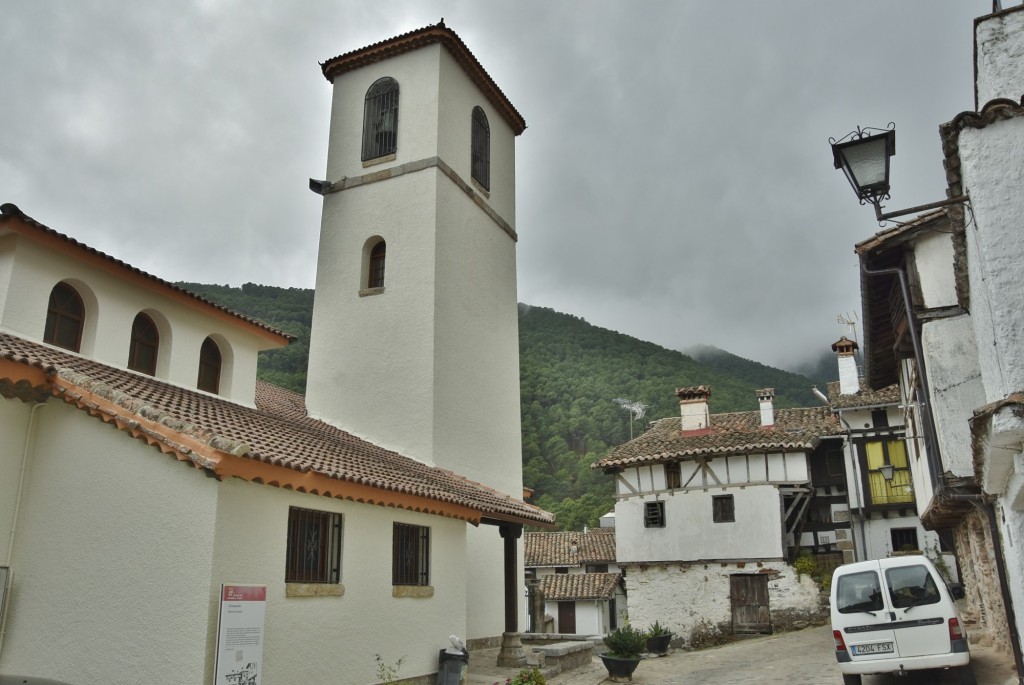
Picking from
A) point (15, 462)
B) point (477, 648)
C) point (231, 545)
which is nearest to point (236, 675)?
point (231, 545)

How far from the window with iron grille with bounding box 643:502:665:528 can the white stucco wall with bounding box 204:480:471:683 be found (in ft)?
48.8

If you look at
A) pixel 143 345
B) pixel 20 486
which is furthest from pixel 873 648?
pixel 143 345

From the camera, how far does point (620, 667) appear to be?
48.1 ft

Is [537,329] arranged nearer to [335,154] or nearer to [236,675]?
[335,154]

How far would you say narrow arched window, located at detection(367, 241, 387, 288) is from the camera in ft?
65.4

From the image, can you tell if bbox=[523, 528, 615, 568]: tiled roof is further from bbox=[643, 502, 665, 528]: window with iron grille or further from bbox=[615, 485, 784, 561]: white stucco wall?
bbox=[643, 502, 665, 528]: window with iron grille

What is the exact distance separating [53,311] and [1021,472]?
12.5 m

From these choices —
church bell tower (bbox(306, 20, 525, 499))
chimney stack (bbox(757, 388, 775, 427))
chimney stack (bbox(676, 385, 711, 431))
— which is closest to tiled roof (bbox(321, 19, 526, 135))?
church bell tower (bbox(306, 20, 525, 499))

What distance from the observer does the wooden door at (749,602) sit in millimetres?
25047

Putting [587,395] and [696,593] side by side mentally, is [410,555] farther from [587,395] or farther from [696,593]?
[587,395]

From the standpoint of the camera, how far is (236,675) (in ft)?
28.3

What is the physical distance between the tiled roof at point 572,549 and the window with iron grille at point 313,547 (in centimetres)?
3090

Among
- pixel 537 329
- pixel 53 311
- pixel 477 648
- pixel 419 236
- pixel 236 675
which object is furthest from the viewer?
pixel 537 329

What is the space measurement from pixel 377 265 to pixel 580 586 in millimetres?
25599
